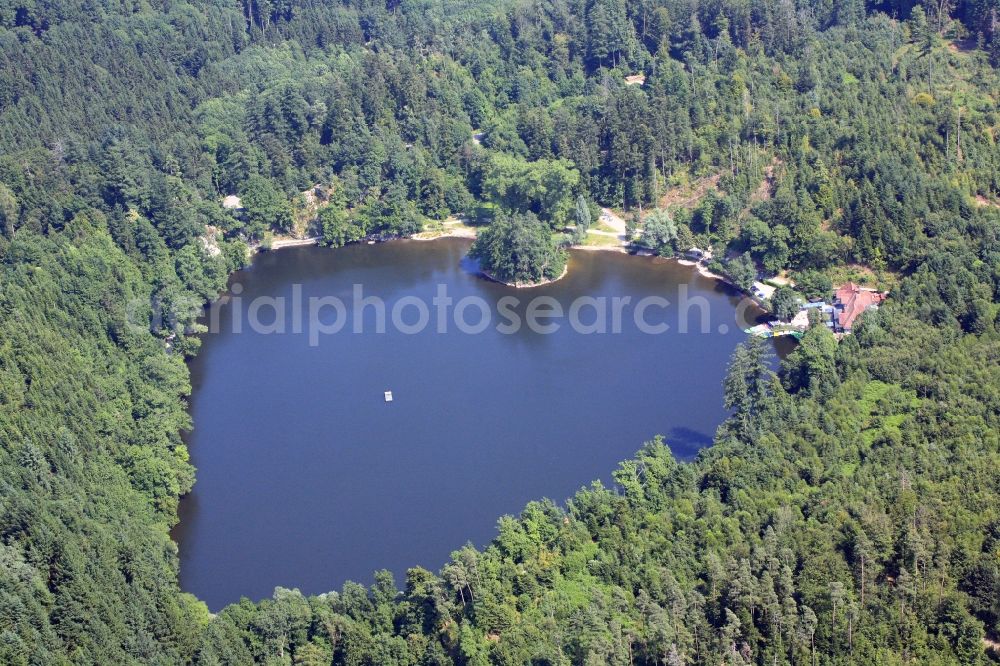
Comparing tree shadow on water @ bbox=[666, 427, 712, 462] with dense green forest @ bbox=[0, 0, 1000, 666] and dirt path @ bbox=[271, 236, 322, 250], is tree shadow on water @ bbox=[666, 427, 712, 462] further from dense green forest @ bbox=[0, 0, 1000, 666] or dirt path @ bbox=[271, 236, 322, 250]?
dirt path @ bbox=[271, 236, 322, 250]

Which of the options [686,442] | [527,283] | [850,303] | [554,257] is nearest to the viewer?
[686,442]

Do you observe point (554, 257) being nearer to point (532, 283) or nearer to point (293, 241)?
point (532, 283)

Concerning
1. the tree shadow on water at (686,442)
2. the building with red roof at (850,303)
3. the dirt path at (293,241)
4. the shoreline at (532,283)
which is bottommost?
the dirt path at (293,241)

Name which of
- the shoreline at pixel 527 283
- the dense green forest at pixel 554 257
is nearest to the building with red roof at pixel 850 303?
the dense green forest at pixel 554 257

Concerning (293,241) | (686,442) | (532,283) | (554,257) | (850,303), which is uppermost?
(850,303)

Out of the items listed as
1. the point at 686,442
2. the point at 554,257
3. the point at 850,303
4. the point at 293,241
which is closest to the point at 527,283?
the point at 554,257

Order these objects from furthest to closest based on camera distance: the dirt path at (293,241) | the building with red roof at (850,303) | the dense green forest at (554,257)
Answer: the dirt path at (293,241) < the building with red roof at (850,303) < the dense green forest at (554,257)

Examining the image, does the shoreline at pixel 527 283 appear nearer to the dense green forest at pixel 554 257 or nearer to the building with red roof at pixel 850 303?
the dense green forest at pixel 554 257
